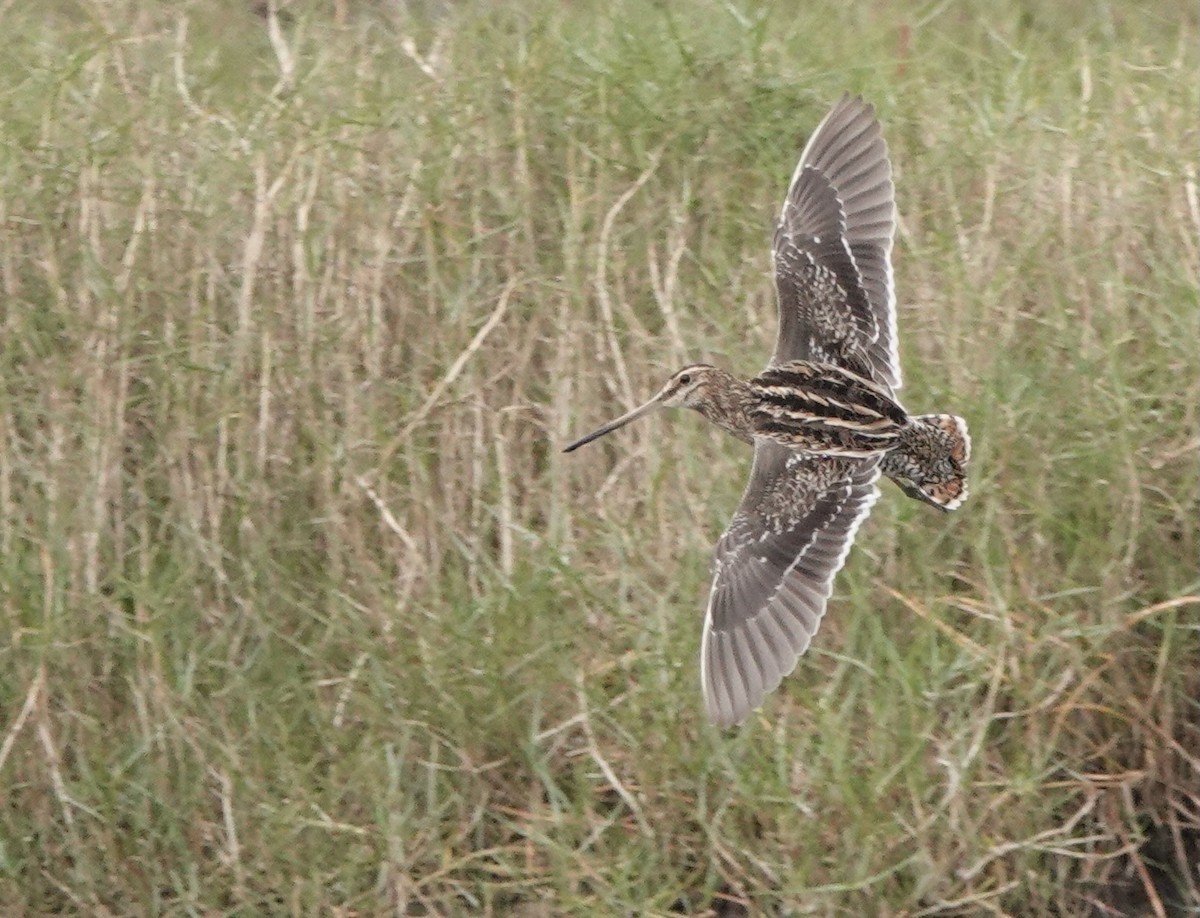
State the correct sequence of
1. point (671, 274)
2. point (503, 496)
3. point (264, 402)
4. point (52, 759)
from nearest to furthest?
point (52, 759) → point (503, 496) → point (264, 402) → point (671, 274)

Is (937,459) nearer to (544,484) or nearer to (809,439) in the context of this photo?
(809,439)

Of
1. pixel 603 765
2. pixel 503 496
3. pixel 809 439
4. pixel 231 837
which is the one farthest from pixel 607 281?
pixel 231 837

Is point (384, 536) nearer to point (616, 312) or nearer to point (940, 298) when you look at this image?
point (616, 312)

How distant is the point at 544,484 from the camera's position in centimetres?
474

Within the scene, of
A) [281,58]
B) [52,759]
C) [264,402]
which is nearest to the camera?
[52,759]

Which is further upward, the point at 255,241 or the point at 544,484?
the point at 255,241

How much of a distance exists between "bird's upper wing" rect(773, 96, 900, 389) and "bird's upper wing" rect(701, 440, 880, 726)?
0.89 feet

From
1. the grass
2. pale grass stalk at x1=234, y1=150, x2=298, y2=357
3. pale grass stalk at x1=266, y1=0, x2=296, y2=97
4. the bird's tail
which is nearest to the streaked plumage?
the bird's tail

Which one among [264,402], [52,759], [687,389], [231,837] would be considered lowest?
[231,837]

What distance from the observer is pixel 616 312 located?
4898 millimetres

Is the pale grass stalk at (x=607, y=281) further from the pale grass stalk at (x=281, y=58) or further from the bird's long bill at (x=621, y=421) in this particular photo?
the pale grass stalk at (x=281, y=58)

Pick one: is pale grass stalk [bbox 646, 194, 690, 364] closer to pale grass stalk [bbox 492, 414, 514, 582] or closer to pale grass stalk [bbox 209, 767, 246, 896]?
pale grass stalk [bbox 492, 414, 514, 582]

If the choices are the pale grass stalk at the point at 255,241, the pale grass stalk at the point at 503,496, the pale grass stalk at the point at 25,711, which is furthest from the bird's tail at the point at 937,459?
the pale grass stalk at the point at 25,711

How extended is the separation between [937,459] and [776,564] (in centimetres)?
34
